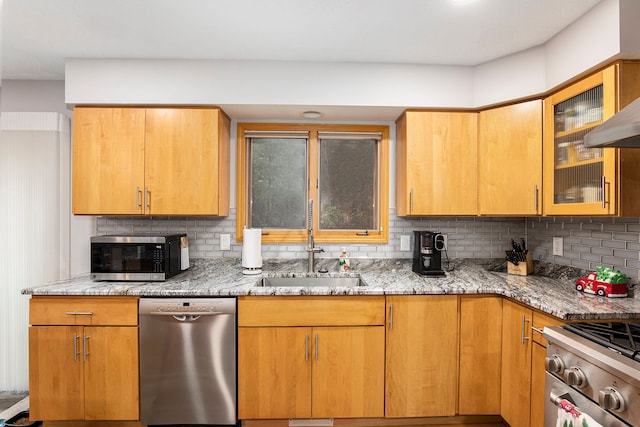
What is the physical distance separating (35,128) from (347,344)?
2.71m

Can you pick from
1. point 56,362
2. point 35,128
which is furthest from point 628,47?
point 35,128

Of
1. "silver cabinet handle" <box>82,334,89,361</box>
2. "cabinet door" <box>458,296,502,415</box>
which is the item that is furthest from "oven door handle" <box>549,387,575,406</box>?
"silver cabinet handle" <box>82,334,89,361</box>

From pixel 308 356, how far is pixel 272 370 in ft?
0.77

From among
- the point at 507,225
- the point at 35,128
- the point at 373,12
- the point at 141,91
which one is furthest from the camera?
the point at 507,225

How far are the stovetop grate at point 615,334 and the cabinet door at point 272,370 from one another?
141 centimetres

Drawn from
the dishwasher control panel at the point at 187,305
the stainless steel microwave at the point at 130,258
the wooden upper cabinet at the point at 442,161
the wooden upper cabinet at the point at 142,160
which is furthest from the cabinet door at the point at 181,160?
the wooden upper cabinet at the point at 442,161

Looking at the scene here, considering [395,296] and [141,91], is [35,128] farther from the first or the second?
[395,296]

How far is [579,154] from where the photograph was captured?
2.24 meters

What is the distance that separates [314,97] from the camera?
2.67 meters

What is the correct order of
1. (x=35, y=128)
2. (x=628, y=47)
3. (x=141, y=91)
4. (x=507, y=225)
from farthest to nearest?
(x=507, y=225), (x=35, y=128), (x=141, y=91), (x=628, y=47)

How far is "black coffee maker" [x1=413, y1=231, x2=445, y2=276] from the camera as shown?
2.78m

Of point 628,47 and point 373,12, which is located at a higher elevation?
point 373,12

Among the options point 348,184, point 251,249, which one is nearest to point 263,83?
point 348,184

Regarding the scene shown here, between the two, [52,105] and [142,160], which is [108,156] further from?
[52,105]
